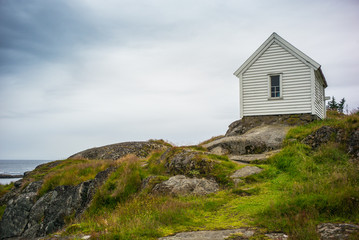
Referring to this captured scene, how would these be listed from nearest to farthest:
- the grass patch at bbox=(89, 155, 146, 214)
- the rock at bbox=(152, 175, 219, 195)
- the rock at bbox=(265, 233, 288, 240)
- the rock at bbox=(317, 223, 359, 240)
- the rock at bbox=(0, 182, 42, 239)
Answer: the rock at bbox=(317, 223, 359, 240)
the rock at bbox=(265, 233, 288, 240)
the rock at bbox=(152, 175, 219, 195)
the grass patch at bbox=(89, 155, 146, 214)
the rock at bbox=(0, 182, 42, 239)

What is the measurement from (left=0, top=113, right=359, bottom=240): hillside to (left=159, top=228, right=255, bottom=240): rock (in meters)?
0.02

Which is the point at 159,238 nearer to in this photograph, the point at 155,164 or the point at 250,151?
the point at 155,164

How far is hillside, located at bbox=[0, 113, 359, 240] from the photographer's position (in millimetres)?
6223

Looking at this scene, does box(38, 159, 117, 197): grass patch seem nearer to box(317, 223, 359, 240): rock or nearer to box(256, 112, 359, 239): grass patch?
box(256, 112, 359, 239): grass patch

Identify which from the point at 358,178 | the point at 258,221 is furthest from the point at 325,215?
the point at 358,178

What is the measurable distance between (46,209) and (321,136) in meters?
13.1

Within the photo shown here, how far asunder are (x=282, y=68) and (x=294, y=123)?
395 centimetres

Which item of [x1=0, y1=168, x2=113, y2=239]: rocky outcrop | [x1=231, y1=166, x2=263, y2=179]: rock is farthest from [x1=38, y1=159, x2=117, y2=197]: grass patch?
[x1=231, y1=166, x2=263, y2=179]: rock

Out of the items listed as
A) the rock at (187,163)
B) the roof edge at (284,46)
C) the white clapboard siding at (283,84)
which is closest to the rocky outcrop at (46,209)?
the rock at (187,163)

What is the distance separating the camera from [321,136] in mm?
13148

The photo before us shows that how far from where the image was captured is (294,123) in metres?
18.9

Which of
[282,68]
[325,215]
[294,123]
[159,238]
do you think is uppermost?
[282,68]

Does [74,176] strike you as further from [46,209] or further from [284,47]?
[284,47]

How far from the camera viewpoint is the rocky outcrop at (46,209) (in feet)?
40.9
